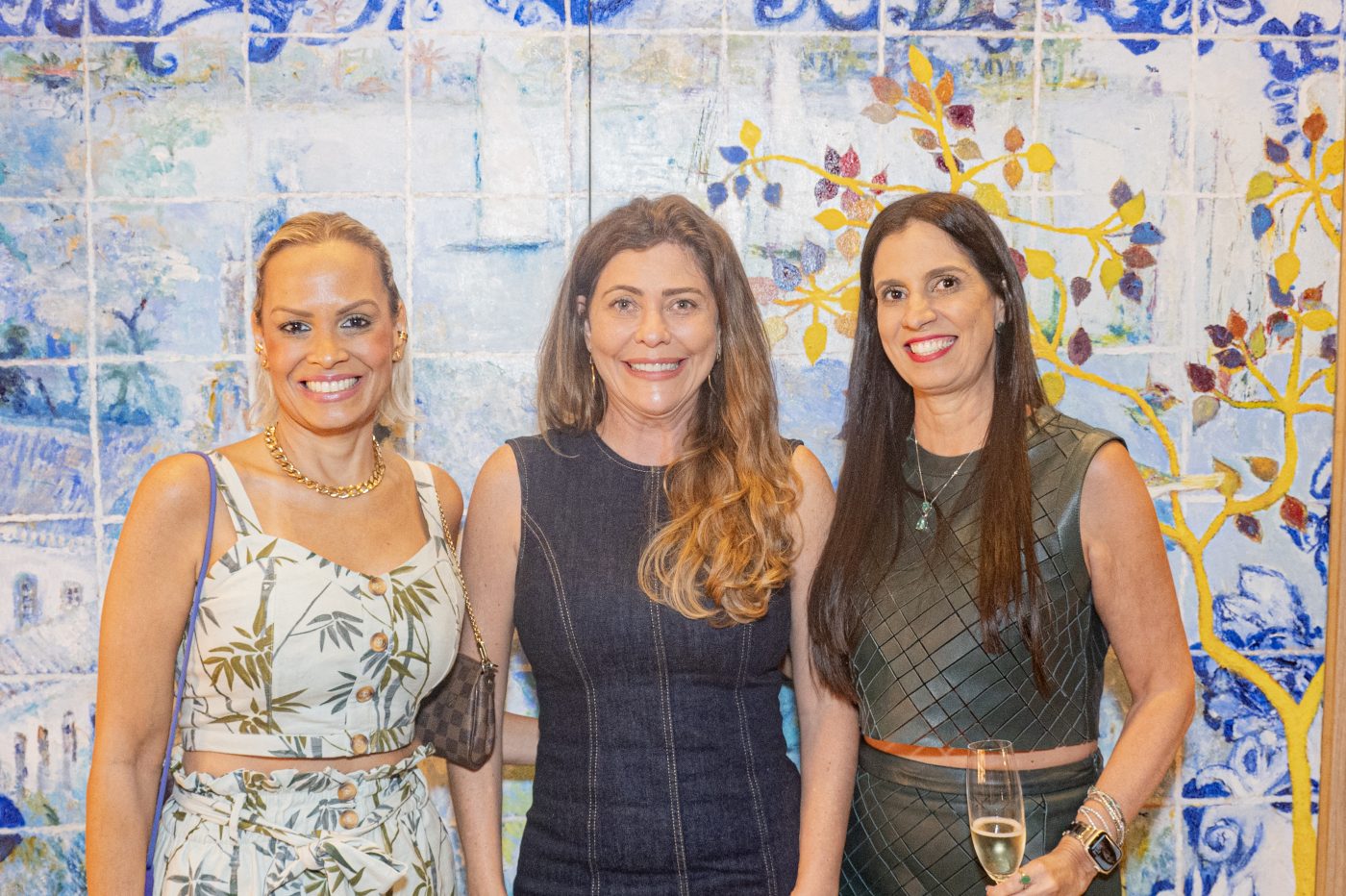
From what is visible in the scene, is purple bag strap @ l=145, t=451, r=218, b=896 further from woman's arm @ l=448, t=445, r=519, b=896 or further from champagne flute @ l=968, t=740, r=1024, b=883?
champagne flute @ l=968, t=740, r=1024, b=883

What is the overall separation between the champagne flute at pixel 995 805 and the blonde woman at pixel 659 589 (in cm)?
49

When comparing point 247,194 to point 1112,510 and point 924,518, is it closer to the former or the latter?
point 924,518

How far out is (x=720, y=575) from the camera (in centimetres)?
220

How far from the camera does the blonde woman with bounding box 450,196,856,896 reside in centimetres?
216

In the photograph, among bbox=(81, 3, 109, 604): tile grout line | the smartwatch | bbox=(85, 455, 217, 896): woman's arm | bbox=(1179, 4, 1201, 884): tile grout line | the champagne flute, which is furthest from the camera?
bbox=(1179, 4, 1201, 884): tile grout line

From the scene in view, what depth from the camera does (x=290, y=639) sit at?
6.38ft

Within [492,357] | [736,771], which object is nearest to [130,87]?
[492,357]

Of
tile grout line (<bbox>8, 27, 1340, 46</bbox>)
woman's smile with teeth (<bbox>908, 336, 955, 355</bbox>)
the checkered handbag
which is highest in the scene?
tile grout line (<bbox>8, 27, 1340, 46</bbox>)

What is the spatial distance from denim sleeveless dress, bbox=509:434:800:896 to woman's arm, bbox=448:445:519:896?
0.03 meters

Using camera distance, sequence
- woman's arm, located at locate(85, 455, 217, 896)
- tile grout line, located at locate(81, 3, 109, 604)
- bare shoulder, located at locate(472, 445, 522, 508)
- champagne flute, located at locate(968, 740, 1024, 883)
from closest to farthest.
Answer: champagne flute, located at locate(968, 740, 1024, 883), woman's arm, located at locate(85, 455, 217, 896), bare shoulder, located at locate(472, 445, 522, 508), tile grout line, located at locate(81, 3, 109, 604)

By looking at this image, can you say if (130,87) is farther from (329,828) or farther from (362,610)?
(329,828)

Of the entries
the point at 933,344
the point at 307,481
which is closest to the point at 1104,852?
the point at 933,344

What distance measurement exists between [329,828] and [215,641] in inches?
14.2

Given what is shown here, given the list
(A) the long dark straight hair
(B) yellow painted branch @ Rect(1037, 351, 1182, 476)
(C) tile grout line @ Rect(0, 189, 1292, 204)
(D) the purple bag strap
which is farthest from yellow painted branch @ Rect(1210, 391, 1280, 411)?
(D) the purple bag strap
